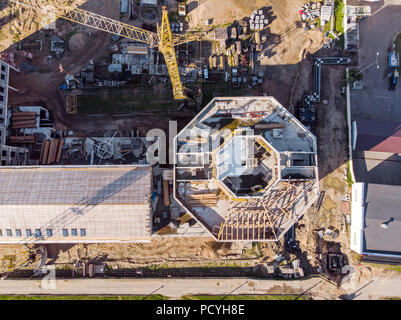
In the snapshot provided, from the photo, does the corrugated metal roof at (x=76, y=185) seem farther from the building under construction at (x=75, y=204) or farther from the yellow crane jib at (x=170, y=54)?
the yellow crane jib at (x=170, y=54)

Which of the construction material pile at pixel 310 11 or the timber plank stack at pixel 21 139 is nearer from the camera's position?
the timber plank stack at pixel 21 139

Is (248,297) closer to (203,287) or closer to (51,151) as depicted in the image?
(203,287)

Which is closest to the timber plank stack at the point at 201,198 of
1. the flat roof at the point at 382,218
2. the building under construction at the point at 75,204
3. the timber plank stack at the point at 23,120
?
the building under construction at the point at 75,204

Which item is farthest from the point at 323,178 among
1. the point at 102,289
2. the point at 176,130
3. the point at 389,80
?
the point at 102,289

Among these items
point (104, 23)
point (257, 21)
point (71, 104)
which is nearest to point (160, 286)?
point (71, 104)

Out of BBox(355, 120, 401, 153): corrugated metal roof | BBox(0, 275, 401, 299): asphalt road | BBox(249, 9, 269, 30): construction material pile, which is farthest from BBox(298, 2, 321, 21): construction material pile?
BBox(0, 275, 401, 299): asphalt road

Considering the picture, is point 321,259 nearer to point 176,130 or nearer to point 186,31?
point 176,130

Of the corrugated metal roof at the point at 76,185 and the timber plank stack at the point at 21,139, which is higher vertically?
the timber plank stack at the point at 21,139
